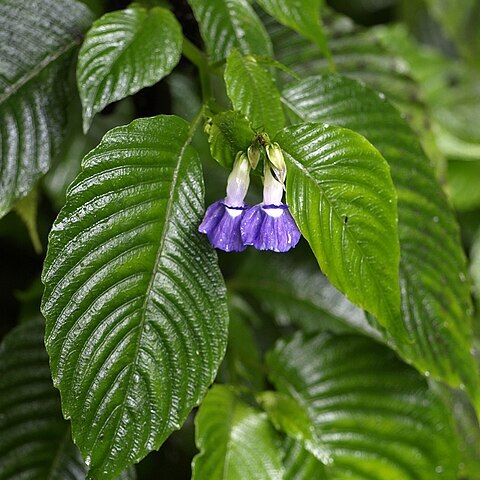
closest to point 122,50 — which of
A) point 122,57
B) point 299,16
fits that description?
point 122,57

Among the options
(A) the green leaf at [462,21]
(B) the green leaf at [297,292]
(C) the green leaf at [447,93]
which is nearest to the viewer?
(B) the green leaf at [297,292]

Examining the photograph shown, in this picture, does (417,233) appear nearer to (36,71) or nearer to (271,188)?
(271,188)

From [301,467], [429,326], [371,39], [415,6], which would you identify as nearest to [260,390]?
[301,467]

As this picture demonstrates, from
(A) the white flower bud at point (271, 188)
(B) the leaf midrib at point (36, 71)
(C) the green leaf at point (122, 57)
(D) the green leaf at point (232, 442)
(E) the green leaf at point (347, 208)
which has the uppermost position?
(C) the green leaf at point (122, 57)

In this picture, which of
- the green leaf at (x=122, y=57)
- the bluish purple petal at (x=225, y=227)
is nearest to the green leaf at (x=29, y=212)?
the green leaf at (x=122, y=57)

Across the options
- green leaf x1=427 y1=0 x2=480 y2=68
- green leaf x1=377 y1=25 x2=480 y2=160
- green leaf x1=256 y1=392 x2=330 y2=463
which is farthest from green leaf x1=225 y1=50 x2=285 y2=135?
green leaf x1=427 y1=0 x2=480 y2=68

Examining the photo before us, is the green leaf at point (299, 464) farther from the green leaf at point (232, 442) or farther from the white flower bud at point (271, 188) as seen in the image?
the white flower bud at point (271, 188)
